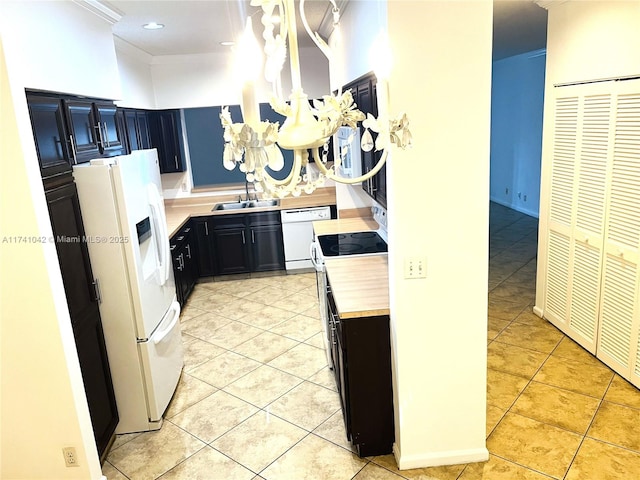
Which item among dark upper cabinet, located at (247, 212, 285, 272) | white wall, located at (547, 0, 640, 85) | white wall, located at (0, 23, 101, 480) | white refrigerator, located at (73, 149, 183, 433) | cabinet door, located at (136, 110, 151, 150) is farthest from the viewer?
dark upper cabinet, located at (247, 212, 285, 272)

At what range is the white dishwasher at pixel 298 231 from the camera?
5.51 metres

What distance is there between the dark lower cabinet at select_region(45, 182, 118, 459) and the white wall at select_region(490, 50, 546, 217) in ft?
22.2

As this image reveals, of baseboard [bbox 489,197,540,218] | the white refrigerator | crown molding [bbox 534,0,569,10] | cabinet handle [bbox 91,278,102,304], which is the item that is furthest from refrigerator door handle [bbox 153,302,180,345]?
baseboard [bbox 489,197,540,218]

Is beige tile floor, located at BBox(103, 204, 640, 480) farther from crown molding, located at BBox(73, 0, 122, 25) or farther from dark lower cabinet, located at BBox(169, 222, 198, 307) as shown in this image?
crown molding, located at BBox(73, 0, 122, 25)

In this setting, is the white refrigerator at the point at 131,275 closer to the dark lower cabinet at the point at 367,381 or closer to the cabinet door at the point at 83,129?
the cabinet door at the point at 83,129

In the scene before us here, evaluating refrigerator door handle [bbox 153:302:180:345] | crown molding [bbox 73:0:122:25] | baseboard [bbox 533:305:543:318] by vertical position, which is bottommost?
baseboard [bbox 533:305:543:318]

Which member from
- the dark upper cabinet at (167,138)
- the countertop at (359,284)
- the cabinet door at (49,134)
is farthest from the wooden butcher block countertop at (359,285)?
the dark upper cabinet at (167,138)

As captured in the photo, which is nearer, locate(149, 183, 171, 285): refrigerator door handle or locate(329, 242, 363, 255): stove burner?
locate(149, 183, 171, 285): refrigerator door handle

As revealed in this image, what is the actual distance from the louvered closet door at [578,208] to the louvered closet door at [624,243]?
0.09m

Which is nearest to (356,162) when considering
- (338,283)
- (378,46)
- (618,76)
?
(338,283)

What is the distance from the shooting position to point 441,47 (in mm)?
2049

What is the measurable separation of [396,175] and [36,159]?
5.39 feet

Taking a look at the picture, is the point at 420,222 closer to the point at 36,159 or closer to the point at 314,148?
the point at 314,148

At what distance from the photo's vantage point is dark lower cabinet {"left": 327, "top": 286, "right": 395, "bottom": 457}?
243cm
